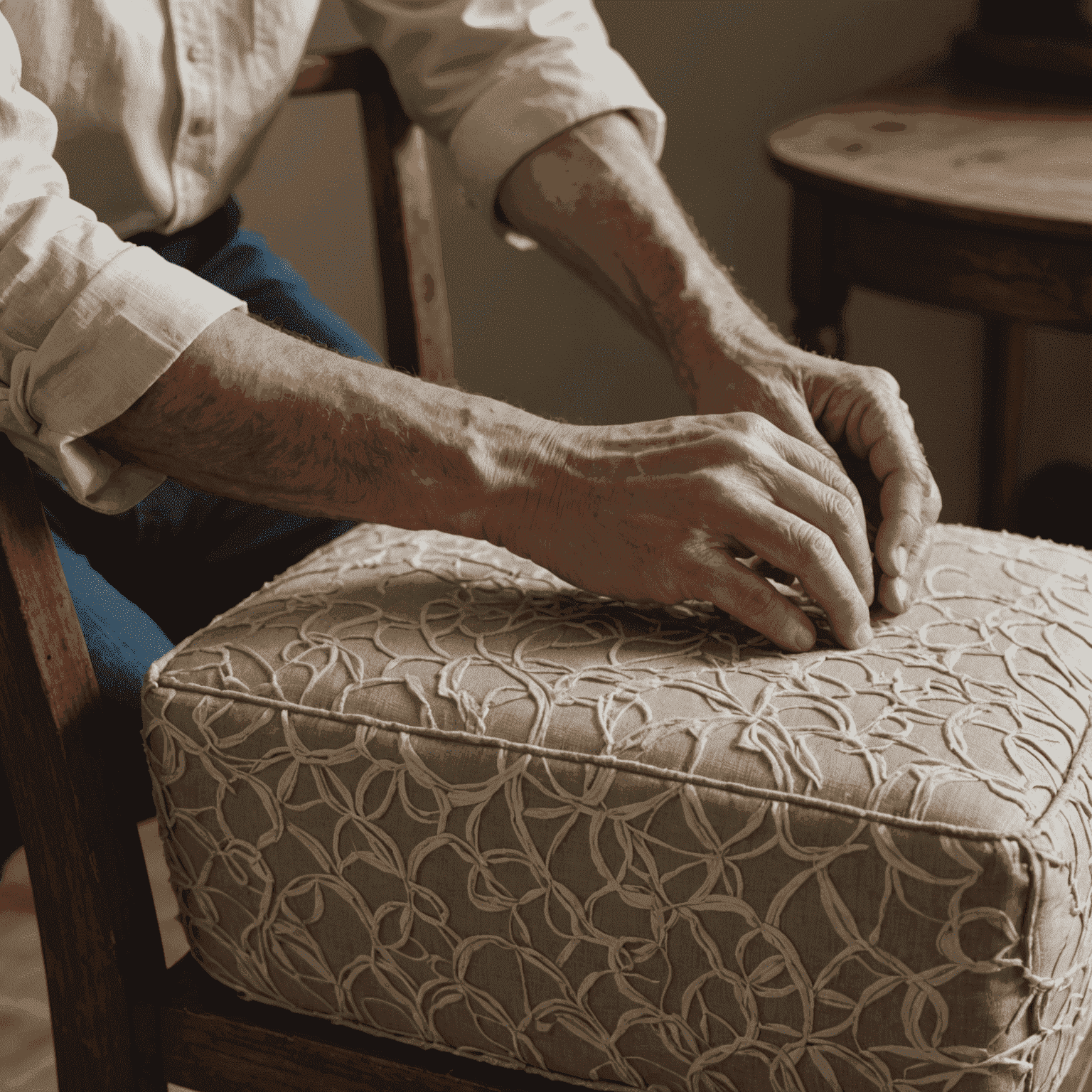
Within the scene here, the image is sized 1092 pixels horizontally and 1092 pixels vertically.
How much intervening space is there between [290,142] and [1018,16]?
1.09 meters

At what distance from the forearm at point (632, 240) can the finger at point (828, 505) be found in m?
0.20

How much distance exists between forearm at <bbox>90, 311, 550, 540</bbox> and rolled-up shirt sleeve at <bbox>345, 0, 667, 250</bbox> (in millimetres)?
370

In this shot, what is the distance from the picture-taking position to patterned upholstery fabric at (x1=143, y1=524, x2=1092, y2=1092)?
0.50m

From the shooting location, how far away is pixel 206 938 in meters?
0.68

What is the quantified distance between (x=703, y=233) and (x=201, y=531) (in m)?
1.04

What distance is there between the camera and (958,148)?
3.44 ft

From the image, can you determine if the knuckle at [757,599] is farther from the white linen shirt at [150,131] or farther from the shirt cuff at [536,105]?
the shirt cuff at [536,105]

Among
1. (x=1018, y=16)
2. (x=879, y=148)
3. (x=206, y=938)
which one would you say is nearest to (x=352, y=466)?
(x=206, y=938)

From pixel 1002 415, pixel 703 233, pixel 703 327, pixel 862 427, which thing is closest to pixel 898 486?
pixel 862 427

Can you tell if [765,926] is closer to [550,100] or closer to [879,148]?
[550,100]

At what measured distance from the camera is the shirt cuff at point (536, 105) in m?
0.93

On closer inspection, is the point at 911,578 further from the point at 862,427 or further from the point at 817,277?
the point at 817,277

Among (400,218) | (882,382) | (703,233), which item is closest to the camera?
(882,382)

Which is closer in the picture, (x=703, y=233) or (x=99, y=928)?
(x=99, y=928)
